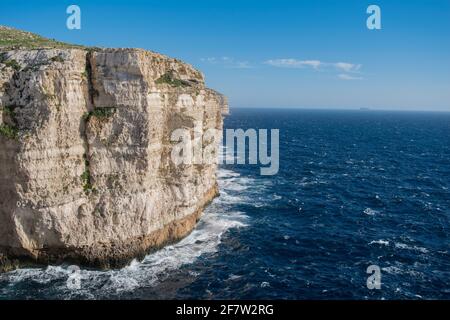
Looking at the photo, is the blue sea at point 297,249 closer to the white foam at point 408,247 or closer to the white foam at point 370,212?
the white foam at point 408,247

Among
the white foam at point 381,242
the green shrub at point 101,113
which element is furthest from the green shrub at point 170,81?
the white foam at point 381,242

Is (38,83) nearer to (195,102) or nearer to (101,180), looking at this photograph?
(101,180)

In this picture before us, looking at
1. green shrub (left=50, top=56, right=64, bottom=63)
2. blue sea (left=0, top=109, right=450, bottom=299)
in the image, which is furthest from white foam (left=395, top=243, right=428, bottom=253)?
green shrub (left=50, top=56, right=64, bottom=63)

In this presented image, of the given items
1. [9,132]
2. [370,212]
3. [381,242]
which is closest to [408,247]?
[381,242]

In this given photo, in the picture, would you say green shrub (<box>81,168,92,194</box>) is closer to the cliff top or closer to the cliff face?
the cliff face

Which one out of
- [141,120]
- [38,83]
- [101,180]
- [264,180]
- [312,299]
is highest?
[38,83]
